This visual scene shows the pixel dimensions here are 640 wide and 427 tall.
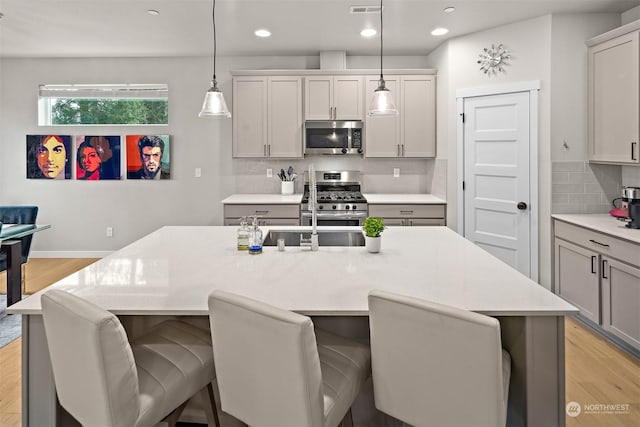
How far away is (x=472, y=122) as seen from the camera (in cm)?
450

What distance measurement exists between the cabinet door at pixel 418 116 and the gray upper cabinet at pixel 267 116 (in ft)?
3.85

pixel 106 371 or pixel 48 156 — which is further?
pixel 48 156

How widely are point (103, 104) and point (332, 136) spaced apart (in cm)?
297

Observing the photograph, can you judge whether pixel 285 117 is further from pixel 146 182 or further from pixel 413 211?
pixel 146 182

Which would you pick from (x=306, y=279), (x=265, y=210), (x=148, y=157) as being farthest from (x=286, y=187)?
(x=306, y=279)

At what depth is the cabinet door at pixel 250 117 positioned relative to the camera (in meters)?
5.05

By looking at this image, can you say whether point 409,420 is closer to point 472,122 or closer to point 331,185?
point 472,122

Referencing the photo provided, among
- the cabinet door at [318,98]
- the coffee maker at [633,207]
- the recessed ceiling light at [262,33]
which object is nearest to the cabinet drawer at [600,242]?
the coffee maker at [633,207]

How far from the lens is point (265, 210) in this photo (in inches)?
189

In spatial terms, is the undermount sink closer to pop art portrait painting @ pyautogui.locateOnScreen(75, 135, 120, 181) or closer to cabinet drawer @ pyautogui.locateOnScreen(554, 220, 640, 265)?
cabinet drawer @ pyautogui.locateOnScreen(554, 220, 640, 265)

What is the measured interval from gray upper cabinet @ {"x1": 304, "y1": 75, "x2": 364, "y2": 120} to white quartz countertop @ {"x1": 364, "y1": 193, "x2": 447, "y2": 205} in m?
0.96

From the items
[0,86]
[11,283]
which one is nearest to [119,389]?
[11,283]

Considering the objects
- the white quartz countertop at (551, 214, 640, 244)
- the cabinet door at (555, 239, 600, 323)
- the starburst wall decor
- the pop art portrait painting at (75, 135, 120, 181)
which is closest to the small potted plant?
the white quartz countertop at (551, 214, 640, 244)

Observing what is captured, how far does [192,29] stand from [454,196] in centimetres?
310
